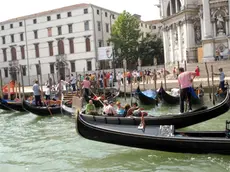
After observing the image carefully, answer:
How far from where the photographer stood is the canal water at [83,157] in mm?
5605

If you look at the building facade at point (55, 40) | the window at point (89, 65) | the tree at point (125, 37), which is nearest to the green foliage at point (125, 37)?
the tree at point (125, 37)

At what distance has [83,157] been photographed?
6449 millimetres

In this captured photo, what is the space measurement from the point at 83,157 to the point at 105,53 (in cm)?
2337

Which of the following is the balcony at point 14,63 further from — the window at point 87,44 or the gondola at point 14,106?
the gondola at point 14,106

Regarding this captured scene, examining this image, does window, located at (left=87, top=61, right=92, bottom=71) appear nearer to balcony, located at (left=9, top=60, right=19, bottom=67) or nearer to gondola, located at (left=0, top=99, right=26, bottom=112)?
balcony, located at (left=9, top=60, right=19, bottom=67)

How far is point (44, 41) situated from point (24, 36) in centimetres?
253

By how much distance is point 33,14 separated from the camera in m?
34.9

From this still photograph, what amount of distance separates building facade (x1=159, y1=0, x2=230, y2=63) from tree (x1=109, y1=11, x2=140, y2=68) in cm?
417

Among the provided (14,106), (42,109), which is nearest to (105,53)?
(14,106)

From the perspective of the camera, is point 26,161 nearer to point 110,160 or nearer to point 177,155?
point 110,160

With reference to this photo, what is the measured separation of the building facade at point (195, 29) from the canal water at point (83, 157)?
42.5ft

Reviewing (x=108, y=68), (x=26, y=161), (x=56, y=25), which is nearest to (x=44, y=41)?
(x=56, y=25)

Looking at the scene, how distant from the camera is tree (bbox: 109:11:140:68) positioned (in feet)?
97.6

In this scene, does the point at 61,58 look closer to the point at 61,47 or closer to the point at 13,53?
the point at 61,47
